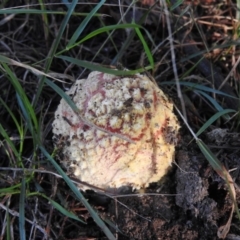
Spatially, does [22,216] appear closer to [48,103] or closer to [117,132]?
[117,132]

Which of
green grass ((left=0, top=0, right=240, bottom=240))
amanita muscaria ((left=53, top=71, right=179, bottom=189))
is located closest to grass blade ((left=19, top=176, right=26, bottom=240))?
green grass ((left=0, top=0, right=240, bottom=240))

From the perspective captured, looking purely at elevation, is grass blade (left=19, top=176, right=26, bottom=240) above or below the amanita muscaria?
below

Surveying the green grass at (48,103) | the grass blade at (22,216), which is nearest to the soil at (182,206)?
the green grass at (48,103)

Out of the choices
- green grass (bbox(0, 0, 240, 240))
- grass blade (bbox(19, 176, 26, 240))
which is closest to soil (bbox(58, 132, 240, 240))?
green grass (bbox(0, 0, 240, 240))

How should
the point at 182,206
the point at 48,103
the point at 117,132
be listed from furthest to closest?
the point at 48,103 → the point at 182,206 → the point at 117,132

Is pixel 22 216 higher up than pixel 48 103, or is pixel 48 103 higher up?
pixel 48 103

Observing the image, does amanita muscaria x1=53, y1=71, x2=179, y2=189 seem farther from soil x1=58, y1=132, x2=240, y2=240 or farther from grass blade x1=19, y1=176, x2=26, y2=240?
grass blade x1=19, y1=176, x2=26, y2=240

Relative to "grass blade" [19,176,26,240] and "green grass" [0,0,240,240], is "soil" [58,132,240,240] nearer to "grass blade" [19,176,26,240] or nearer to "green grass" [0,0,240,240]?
"green grass" [0,0,240,240]

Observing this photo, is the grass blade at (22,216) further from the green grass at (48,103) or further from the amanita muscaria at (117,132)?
the amanita muscaria at (117,132)

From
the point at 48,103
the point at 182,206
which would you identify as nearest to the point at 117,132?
the point at 182,206
